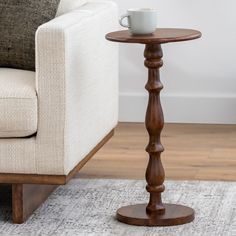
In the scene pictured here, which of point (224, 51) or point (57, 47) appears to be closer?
point (57, 47)

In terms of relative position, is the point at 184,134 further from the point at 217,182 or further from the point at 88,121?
the point at 88,121

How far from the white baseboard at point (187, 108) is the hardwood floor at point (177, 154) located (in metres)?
0.06

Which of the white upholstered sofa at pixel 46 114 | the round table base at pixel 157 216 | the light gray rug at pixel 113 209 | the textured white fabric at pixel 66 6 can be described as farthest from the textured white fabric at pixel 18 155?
the textured white fabric at pixel 66 6

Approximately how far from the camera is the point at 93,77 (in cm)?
308

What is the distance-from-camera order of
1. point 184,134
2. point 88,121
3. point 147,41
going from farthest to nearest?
point 184,134
point 88,121
point 147,41

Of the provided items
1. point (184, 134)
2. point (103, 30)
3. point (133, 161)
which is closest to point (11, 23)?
point (103, 30)

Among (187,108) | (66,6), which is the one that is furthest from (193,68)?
(66,6)

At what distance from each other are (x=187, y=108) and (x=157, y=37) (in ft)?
6.03

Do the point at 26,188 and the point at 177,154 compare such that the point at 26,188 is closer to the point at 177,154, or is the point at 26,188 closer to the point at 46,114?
the point at 46,114

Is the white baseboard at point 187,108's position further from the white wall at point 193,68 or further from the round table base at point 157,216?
the round table base at point 157,216

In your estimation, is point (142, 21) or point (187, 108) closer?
point (142, 21)

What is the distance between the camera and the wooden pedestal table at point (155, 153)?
2738mm

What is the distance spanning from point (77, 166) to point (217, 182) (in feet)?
2.24

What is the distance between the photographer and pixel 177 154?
12.5ft
